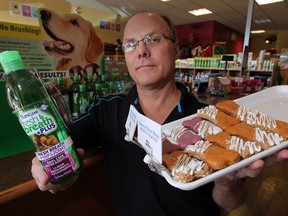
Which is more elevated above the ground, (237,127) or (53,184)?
(237,127)

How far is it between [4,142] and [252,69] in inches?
168

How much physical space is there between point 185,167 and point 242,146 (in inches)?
6.8

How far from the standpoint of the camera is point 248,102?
0.93 meters

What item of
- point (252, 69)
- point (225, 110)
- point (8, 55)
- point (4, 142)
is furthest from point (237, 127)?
point (252, 69)

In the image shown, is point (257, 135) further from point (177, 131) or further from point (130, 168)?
point (130, 168)

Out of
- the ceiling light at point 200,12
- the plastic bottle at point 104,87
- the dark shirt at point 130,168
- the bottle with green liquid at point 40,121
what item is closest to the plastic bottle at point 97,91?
the plastic bottle at point 104,87

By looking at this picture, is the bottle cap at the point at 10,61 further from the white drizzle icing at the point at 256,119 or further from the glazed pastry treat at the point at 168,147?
the white drizzle icing at the point at 256,119

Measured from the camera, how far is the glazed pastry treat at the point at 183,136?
0.61m

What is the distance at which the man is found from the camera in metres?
0.78

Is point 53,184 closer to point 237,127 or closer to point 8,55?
point 8,55

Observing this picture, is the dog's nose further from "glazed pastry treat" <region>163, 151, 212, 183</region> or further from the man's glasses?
"glazed pastry treat" <region>163, 151, 212, 183</region>

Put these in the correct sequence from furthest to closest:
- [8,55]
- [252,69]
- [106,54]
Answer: [252,69] < [106,54] < [8,55]

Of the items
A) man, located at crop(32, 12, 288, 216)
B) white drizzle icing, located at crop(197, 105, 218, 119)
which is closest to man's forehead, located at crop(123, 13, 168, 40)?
man, located at crop(32, 12, 288, 216)

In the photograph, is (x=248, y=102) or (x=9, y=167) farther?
(x=248, y=102)
